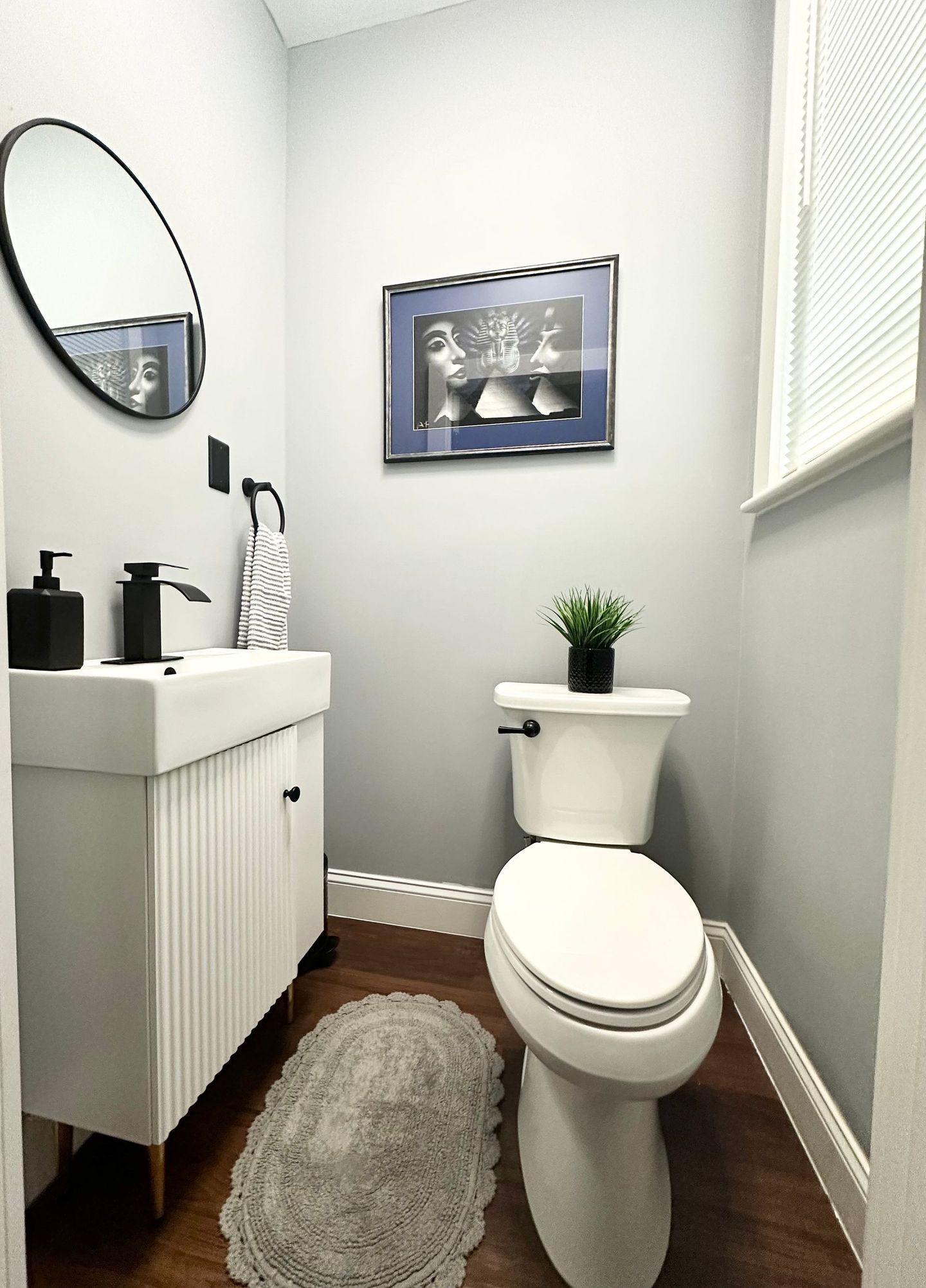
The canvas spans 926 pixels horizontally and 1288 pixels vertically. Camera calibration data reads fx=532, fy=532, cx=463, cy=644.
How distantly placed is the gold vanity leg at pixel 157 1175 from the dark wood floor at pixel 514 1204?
0.04 m

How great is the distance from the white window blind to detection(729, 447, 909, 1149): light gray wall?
0.15 m

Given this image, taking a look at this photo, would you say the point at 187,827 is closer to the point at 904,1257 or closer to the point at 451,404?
the point at 904,1257

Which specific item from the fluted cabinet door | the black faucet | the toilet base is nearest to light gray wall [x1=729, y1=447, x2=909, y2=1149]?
the toilet base

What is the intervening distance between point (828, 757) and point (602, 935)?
1.58 feet

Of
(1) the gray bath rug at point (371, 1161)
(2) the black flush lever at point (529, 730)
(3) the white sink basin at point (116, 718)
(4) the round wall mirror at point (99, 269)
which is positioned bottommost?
(1) the gray bath rug at point (371, 1161)

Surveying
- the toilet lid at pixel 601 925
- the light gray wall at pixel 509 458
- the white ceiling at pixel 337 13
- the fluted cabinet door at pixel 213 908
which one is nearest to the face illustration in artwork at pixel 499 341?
the light gray wall at pixel 509 458

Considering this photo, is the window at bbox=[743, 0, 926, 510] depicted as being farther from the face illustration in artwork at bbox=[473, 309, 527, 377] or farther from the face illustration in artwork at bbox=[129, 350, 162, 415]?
the face illustration in artwork at bbox=[129, 350, 162, 415]

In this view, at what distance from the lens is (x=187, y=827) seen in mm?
761

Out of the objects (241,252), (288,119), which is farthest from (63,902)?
(288,119)

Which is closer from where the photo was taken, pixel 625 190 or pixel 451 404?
pixel 625 190

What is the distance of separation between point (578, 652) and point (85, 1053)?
108 cm

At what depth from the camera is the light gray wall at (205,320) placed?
81cm

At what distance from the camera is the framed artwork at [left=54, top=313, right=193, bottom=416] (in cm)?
90

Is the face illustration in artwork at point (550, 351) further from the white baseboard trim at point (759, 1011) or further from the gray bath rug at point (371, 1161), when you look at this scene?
the gray bath rug at point (371, 1161)
